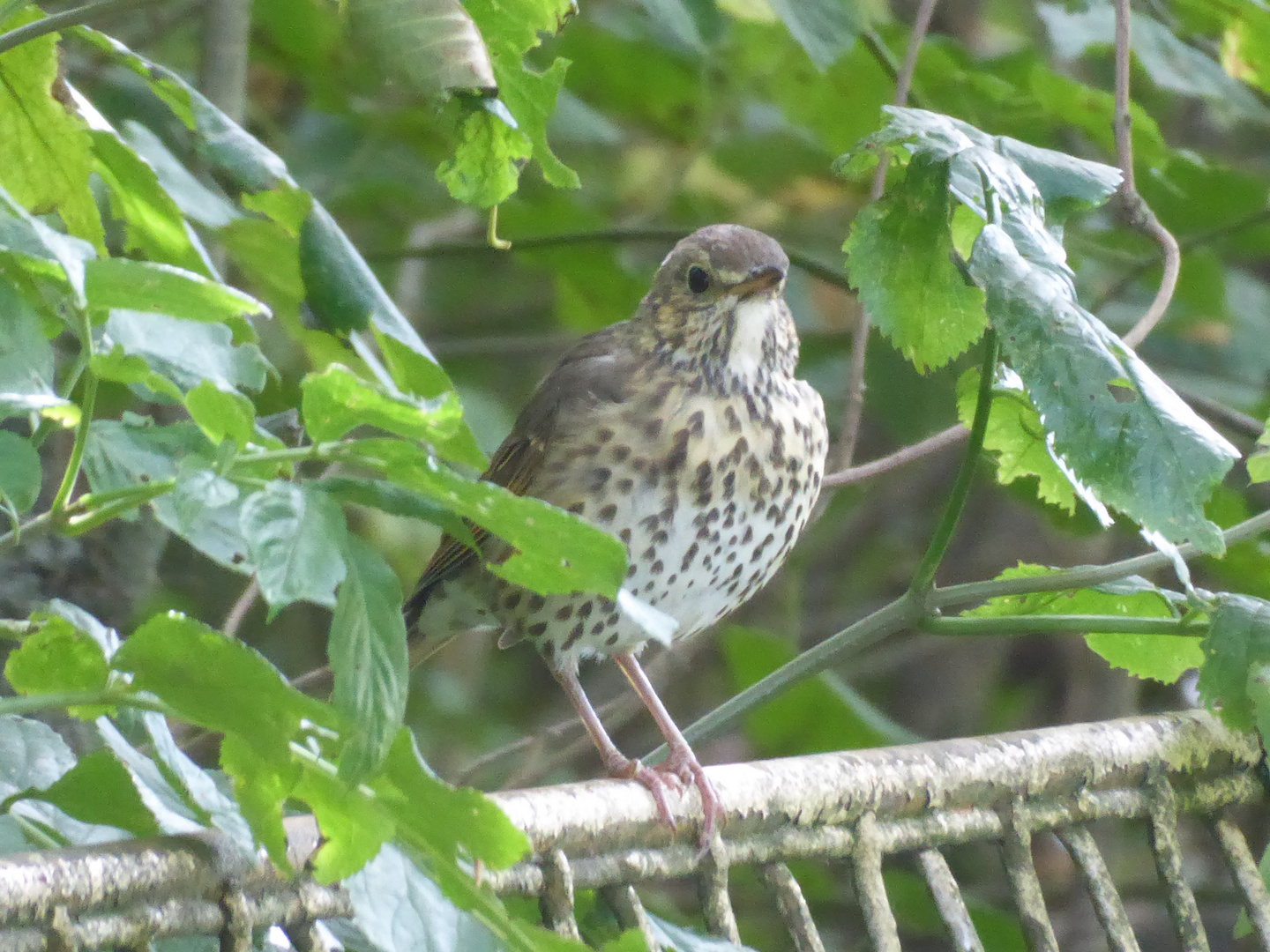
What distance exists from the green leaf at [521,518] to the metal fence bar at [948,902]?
0.70m

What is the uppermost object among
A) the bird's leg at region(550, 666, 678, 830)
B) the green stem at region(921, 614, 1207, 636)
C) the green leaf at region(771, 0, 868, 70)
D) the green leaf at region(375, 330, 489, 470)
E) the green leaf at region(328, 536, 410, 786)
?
the green leaf at region(328, 536, 410, 786)

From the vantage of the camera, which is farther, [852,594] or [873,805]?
[852,594]

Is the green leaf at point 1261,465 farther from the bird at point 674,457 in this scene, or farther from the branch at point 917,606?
the bird at point 674,457

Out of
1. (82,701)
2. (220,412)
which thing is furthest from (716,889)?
(220,412)

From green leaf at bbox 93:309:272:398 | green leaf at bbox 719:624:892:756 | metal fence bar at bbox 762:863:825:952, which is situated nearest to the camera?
green leaf at bbox 93:309:272:398

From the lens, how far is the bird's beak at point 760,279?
6.88ft

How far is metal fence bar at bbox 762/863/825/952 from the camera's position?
4.50ft

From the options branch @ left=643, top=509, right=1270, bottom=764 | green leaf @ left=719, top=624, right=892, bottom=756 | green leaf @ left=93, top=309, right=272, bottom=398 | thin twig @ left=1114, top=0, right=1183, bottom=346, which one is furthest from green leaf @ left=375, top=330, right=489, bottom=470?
green leaf @ left=719, top=624, right=892, bottom=756

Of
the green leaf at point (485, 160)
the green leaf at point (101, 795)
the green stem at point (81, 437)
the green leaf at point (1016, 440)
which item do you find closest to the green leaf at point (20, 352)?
the green stem at point (81, 437)

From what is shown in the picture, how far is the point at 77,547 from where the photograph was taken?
2.01 m

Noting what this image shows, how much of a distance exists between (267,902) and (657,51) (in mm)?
2123

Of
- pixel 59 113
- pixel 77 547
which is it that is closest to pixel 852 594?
pixel 77 547

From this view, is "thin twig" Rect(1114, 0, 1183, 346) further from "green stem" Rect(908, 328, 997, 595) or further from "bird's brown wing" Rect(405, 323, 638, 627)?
"bird's brown wing" Rect(405, 323, 638, 627)

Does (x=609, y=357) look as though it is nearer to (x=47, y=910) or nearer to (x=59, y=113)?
(x=59, y=113)
